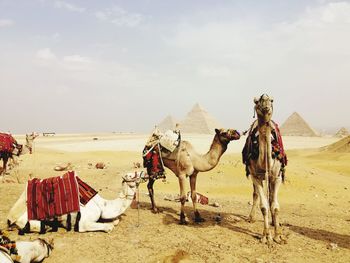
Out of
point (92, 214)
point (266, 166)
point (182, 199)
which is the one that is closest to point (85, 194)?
point (92, 214)

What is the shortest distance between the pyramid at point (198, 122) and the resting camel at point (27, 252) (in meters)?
90.0

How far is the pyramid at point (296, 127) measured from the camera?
292 ft

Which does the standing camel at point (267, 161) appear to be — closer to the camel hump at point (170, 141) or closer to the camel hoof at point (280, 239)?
the camel hoof at point (280, 239)

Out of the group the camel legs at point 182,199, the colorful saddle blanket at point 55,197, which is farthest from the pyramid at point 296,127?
the colorful saddle blanket at point 55,197

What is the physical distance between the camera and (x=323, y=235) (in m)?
7.41

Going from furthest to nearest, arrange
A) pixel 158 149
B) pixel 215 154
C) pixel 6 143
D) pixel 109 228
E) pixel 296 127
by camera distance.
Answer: pixel 296 127 < pixel 6 143 < pixel 158 149 < pixel 215 154 < pixel 109 228

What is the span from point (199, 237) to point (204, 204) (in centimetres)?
389

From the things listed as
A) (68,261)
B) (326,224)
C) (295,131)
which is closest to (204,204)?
(326,224)

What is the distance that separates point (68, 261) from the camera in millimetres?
5797

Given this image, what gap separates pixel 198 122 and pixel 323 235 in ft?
300

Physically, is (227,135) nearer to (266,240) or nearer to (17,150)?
(266,240)

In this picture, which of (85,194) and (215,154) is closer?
(85,194)

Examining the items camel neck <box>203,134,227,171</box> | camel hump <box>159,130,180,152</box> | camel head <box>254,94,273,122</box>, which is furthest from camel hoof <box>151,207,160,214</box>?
camel head <box>254,94,273,122</box>

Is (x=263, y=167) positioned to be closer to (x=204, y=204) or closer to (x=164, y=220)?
(x=164, y=220)
